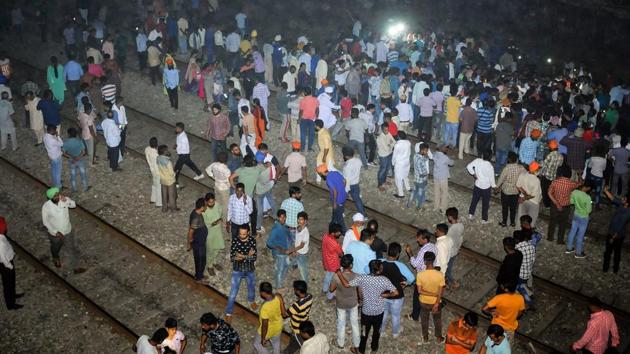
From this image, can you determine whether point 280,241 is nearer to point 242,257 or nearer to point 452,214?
point 242,257

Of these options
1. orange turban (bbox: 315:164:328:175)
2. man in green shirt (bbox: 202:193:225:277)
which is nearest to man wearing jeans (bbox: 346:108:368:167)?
orange turban (bbox: 315:164:328:175)

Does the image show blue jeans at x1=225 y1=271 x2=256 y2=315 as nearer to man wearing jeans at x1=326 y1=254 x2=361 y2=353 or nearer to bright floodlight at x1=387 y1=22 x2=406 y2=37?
man wearing jeans at x1=326 y1=254 x2=361 y2=353

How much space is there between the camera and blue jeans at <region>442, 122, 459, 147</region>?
19.0 meters

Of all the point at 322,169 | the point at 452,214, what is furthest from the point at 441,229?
the point at 322,169

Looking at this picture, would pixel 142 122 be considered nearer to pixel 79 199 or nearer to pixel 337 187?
pixel 79 199

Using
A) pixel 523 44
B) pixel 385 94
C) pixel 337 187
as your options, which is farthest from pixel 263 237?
pixel 523 44

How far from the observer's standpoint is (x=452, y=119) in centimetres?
1875

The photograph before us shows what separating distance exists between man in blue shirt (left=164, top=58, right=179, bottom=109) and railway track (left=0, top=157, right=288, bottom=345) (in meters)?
5.99

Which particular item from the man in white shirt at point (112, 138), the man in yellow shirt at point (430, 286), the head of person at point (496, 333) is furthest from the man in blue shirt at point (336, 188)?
the man in white shirt at point (112, 138)

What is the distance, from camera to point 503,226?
16.0 metres

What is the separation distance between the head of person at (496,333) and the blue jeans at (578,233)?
212 inches

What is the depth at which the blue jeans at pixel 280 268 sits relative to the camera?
13083 mm

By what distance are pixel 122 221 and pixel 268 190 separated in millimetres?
3729

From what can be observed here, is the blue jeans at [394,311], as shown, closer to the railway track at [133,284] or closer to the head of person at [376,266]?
the head of person at [376,266]
